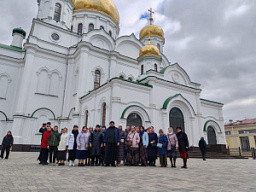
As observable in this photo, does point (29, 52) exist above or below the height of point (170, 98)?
above

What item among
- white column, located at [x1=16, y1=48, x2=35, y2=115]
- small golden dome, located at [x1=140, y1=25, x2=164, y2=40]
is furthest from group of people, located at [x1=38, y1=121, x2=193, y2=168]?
small golden dome, located at [x1=140, y1=25, x2=164, y2=40]

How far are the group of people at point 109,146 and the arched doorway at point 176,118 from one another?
8.54 metres

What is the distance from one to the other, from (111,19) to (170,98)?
1752 cm

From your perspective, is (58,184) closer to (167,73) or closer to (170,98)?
(170,98)

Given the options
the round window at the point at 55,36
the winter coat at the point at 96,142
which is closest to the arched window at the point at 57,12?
the round window at the point at 55,36

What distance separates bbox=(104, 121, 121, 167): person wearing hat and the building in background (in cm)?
3258

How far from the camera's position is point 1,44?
70.6ft

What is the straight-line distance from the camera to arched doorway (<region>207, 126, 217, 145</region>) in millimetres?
18506

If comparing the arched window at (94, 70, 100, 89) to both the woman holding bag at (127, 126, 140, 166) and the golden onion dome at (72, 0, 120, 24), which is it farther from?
the woman holding bag at (127, 126, 140, 166)

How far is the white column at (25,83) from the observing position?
57.7 ft

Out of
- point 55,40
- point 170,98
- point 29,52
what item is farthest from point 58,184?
point 55,40

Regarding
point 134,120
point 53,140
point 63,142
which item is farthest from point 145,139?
point 134,120

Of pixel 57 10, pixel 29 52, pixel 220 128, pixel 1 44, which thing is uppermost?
pixel 57 10

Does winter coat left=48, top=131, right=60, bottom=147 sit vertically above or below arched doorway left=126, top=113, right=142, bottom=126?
below
